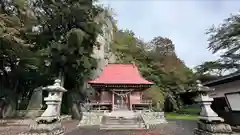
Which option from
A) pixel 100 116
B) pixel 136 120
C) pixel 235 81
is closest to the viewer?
pixel 235 81

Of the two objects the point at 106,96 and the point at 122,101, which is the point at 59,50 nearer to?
the point at 106,96

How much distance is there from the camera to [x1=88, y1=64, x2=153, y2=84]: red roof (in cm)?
1700

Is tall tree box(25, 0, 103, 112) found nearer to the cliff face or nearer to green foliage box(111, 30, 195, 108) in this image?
the cliff face

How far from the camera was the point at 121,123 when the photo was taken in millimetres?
13203

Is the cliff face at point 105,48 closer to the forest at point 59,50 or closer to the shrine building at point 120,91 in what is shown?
the forest at point 59,50

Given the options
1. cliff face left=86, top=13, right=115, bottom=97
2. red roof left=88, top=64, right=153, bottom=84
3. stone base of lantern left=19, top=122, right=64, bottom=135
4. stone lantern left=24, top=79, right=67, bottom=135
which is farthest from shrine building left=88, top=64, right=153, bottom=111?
stone base of lantern left=19, top=122, right=64, bottom=135

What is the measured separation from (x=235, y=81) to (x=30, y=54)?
16482 millimetres

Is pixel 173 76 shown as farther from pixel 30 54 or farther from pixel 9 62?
pixel 9 62

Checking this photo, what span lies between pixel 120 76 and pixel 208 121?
1294 cm

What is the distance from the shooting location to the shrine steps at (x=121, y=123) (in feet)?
39.8

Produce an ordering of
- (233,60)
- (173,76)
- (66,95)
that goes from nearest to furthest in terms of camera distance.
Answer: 1. (233,60)
2. (66,95)
3. (173,76)

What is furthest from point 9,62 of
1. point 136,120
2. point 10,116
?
point 136,120

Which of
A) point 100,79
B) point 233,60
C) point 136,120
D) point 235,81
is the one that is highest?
point 233,60

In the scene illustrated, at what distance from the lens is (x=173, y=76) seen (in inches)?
950
